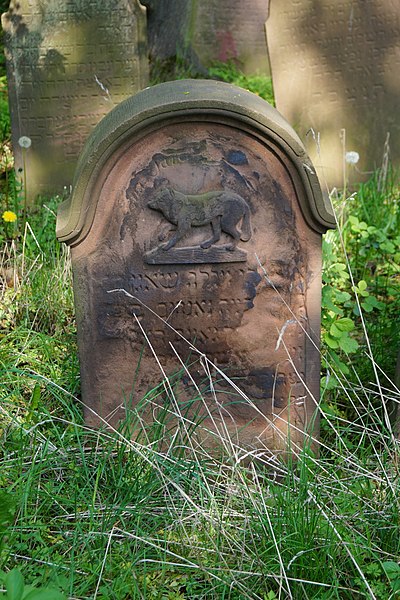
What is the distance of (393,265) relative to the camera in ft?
15.2

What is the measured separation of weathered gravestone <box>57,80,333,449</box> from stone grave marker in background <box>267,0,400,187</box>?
102 inches

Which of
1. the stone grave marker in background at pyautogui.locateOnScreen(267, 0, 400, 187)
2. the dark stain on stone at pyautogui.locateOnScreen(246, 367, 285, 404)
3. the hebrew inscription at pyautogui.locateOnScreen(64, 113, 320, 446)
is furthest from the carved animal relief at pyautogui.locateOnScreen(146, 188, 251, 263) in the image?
the stone grave marker in background at pyautogui.locateOnScreen(267, 0, 400, 187)

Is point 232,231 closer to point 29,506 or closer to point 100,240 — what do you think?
point 100,240

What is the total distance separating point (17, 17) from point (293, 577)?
419 cm

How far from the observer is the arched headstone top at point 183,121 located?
3018 mm

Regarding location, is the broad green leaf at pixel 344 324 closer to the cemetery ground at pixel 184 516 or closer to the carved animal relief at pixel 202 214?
the cemetery ground at pixel 184 516

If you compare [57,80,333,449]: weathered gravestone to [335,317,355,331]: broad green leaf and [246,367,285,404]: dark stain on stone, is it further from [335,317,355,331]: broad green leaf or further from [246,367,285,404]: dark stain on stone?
[335,317,355,331]: broad green leaf

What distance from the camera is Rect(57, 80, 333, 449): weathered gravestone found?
3086mm

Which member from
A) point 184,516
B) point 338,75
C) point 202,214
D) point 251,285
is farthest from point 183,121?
point 338,75

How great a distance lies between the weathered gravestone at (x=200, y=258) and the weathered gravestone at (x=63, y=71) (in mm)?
2418

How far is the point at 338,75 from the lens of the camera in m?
5.71

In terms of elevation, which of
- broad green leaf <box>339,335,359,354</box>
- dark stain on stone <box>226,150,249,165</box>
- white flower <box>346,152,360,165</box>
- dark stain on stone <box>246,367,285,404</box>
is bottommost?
dark stain on stone <box>246,367,285,404</box>

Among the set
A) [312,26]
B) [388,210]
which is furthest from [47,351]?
[312,26]

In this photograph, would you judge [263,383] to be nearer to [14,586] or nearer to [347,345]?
[347,345]
